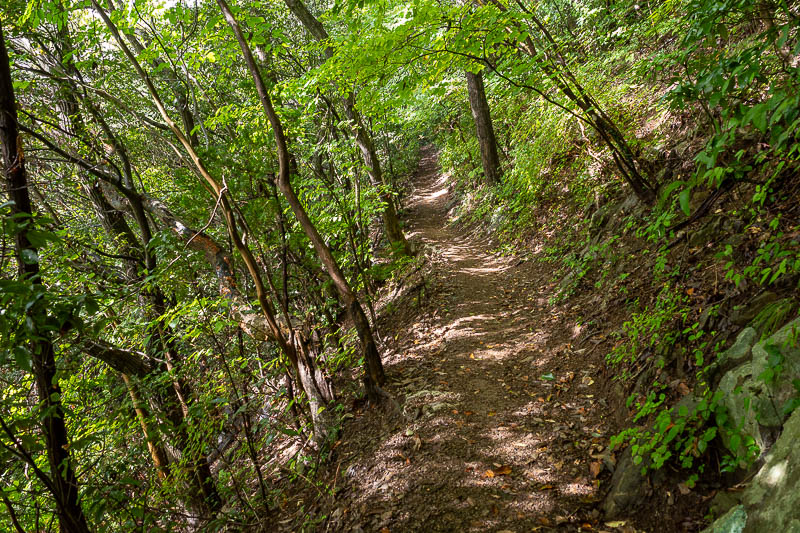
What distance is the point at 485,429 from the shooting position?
3816 millimetres

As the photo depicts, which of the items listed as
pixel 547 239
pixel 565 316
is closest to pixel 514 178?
pixel 547 239

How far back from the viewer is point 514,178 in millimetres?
9781

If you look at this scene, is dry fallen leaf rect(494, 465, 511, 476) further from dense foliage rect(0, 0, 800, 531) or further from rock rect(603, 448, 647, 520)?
dense foliage rect(0, 0, 800, 531)

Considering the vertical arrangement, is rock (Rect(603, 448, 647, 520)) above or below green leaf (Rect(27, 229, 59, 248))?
below

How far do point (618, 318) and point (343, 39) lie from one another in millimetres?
4819

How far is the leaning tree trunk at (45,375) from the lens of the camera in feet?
7.48

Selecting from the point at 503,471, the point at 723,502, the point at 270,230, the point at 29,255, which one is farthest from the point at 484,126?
the point at 29,255

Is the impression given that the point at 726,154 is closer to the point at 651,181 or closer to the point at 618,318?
the point at 651,181

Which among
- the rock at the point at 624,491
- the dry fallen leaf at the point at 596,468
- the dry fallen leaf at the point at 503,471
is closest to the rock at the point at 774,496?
the rock at the point at 624,491

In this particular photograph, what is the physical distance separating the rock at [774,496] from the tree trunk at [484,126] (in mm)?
10409

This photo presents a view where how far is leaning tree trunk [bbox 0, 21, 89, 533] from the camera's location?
2.28 m

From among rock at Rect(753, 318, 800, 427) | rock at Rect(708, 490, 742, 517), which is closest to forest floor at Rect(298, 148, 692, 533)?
rock at Rect(708, 490, 742, 517)

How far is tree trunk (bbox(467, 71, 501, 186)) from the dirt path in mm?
6066

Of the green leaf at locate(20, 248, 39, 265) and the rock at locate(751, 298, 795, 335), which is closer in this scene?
the green leaf at locate(20, 248, 39, 265)
